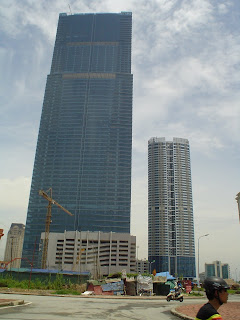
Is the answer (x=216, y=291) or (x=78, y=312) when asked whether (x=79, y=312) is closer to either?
(x=78, y=312)

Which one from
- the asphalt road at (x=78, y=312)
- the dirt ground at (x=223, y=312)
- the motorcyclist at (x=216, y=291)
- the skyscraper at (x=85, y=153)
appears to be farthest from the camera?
the skyscraper at (x=85, y=153)

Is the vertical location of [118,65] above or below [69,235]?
above

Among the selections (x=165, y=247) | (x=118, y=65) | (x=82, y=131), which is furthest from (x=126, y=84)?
(x=165, y=247)

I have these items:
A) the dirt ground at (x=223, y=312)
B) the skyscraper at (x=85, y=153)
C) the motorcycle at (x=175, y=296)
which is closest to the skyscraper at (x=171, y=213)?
the skyscraper at (x=85, y=153)

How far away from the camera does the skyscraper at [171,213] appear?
181 metres

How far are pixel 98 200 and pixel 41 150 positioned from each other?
158ft

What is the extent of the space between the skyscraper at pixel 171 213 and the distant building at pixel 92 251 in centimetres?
4600

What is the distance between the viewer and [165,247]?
182 m

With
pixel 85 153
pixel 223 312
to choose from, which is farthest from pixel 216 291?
pixel 85 153

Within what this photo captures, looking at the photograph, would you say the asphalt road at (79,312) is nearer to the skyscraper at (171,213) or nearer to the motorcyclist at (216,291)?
the motorcyclist at (216,291)

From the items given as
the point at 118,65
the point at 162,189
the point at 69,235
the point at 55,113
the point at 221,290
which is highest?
the point at 118,65

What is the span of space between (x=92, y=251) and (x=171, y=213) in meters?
69.0

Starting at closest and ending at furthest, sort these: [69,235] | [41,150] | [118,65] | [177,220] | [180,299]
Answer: [180,299] < [69,235] < [41,150] < [177,220] < [118,65]

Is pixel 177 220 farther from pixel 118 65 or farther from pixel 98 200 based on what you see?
pixel 118 65
